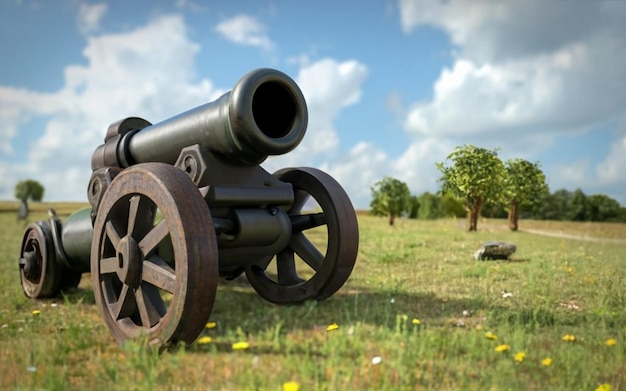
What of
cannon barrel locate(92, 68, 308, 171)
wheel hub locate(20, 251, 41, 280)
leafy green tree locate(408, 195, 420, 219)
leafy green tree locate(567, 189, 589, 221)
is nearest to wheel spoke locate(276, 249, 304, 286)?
cannon barrel locate(92, 68, 308, 171)

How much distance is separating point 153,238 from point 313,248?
195 centimetres

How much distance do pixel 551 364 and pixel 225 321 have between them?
266 cm

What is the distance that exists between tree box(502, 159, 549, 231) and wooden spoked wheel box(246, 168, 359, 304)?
21.1m

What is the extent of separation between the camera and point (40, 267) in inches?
250

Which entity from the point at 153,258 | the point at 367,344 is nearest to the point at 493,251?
the point at 367,344

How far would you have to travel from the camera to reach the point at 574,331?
413 cm

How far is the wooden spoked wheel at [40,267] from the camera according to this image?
620 cm

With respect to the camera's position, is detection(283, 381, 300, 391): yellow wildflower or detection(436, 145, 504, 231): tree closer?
detection(283, 381, 300, 391): yellow wildflower

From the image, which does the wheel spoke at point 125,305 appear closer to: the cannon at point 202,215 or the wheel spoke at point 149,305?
the cannon at point 202,215

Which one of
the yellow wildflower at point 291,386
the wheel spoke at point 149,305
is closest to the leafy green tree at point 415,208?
the wheel spoke at point 149,305

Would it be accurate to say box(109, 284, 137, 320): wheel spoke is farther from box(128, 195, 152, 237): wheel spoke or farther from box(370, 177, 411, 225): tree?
box(370, 177, 411, 225): tree

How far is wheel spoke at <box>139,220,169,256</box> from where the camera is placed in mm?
3793

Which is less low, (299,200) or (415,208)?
(415,208)

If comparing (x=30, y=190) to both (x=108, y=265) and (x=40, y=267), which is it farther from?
(x=108, y=265)
